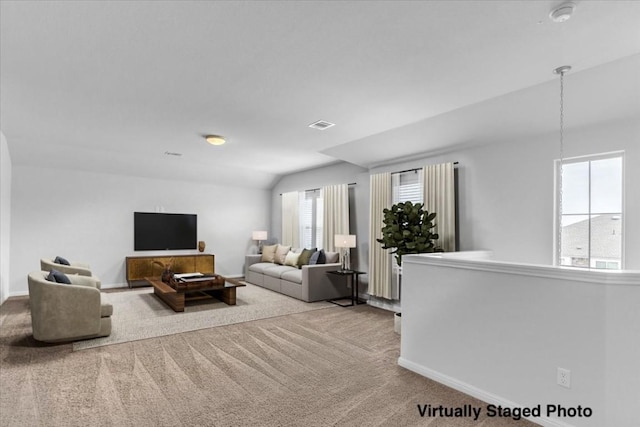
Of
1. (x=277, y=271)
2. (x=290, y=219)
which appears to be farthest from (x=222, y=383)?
(x=290, y=219)

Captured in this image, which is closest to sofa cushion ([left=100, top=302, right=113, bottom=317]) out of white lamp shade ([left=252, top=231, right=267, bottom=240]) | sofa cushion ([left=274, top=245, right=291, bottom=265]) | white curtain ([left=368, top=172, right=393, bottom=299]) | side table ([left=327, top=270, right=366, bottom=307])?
side table ([left=327, top=270, right=366, bottom=307])

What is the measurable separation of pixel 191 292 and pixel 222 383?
10.5ft

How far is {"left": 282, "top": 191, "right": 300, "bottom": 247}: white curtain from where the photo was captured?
27.2 ft

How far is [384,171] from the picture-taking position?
6023 millimetres

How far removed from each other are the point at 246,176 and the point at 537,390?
7.47 metres

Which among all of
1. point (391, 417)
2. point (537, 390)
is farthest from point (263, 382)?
point (537, 390)

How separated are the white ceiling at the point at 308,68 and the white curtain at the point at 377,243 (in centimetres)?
88

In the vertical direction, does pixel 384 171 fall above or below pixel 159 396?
above

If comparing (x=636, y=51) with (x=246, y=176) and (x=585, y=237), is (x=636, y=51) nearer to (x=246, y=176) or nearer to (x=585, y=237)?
(x=585, y=237)

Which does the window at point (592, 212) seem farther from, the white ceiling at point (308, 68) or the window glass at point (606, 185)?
the white ceiling at point (308, 68)

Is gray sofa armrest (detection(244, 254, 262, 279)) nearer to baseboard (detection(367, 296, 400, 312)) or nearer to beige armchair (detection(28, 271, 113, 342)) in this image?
baseboard (detection(367, 296, 400, 312))

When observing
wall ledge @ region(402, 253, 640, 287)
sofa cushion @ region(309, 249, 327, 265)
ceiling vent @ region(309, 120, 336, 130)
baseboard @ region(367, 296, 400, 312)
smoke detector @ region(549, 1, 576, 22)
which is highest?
smoke detector @ region(549, 1, 576, 22)

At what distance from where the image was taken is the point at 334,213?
7051 mm

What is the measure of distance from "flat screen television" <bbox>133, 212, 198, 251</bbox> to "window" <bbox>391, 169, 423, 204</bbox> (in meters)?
5.17
